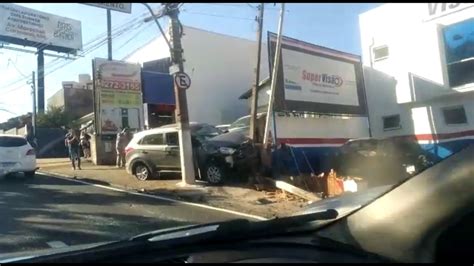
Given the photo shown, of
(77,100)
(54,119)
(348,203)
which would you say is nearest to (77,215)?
(348,203)

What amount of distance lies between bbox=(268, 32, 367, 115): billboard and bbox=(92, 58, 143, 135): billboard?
363 inches

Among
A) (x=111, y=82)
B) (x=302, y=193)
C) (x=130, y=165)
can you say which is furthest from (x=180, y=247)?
(x=111, y=82)

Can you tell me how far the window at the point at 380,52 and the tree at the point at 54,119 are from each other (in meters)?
25.8

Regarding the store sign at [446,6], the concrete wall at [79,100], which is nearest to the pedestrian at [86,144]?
the concrete wall at [79,100]

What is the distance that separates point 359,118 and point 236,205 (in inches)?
445

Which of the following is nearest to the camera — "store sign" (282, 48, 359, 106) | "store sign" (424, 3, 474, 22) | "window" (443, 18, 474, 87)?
"store sign" (424, 3, 474, 22)

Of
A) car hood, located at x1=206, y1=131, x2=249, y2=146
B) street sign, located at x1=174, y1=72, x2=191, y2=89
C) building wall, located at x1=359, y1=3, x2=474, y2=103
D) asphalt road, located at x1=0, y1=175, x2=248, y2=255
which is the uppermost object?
building wall, located at x1=359, y1=3, x2=474, y2=103

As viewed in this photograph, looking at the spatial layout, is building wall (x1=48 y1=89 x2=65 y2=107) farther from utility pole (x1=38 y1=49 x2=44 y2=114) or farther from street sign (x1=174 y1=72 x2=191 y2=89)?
street sign (x1=174 y1=72 x2=191 y2=89)

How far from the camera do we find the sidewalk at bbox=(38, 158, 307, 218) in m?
11.5

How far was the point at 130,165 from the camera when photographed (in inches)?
674

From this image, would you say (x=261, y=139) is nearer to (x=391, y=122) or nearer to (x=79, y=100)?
(x=391, y=122)

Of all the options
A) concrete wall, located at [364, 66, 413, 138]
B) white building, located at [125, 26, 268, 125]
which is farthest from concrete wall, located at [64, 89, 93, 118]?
concrete wall, located at [364, 66, 413, 138]

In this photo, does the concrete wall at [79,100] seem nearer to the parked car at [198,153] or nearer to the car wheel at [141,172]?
the parked car at [198,153]

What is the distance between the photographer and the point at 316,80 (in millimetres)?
19734
